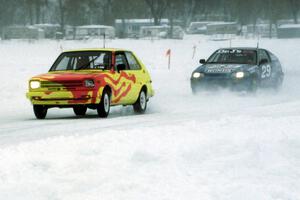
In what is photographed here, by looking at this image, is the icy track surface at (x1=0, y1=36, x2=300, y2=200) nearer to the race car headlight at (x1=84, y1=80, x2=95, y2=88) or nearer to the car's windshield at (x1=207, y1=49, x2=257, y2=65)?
the race car headlight at (x1=84, y1=80, x2=95, y2=88)

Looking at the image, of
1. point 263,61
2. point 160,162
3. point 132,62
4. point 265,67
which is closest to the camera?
point 160,162

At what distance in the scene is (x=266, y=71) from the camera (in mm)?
18266

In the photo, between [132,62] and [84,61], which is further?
[132,62]

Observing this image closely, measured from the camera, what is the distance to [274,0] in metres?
104

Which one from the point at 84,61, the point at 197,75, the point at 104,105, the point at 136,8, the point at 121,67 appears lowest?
the point at 104,105

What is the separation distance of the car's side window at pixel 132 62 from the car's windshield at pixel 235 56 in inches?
160

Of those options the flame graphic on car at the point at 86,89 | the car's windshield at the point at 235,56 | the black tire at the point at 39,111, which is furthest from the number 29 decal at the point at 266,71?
the black tire at the point at 39,111

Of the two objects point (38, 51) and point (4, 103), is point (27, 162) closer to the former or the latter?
point (4, 103)

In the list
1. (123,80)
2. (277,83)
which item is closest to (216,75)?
(277,83)

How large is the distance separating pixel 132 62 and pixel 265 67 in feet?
17.1

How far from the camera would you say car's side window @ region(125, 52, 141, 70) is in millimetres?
14226

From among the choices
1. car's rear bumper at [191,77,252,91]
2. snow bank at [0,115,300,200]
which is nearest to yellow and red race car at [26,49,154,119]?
car's rear bumper at [191,77,252,91]

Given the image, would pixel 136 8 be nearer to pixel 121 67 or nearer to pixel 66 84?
pixel 121 67

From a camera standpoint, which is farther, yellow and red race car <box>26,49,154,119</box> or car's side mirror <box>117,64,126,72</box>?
car's side mirror <box>117,64,126,72</box>
